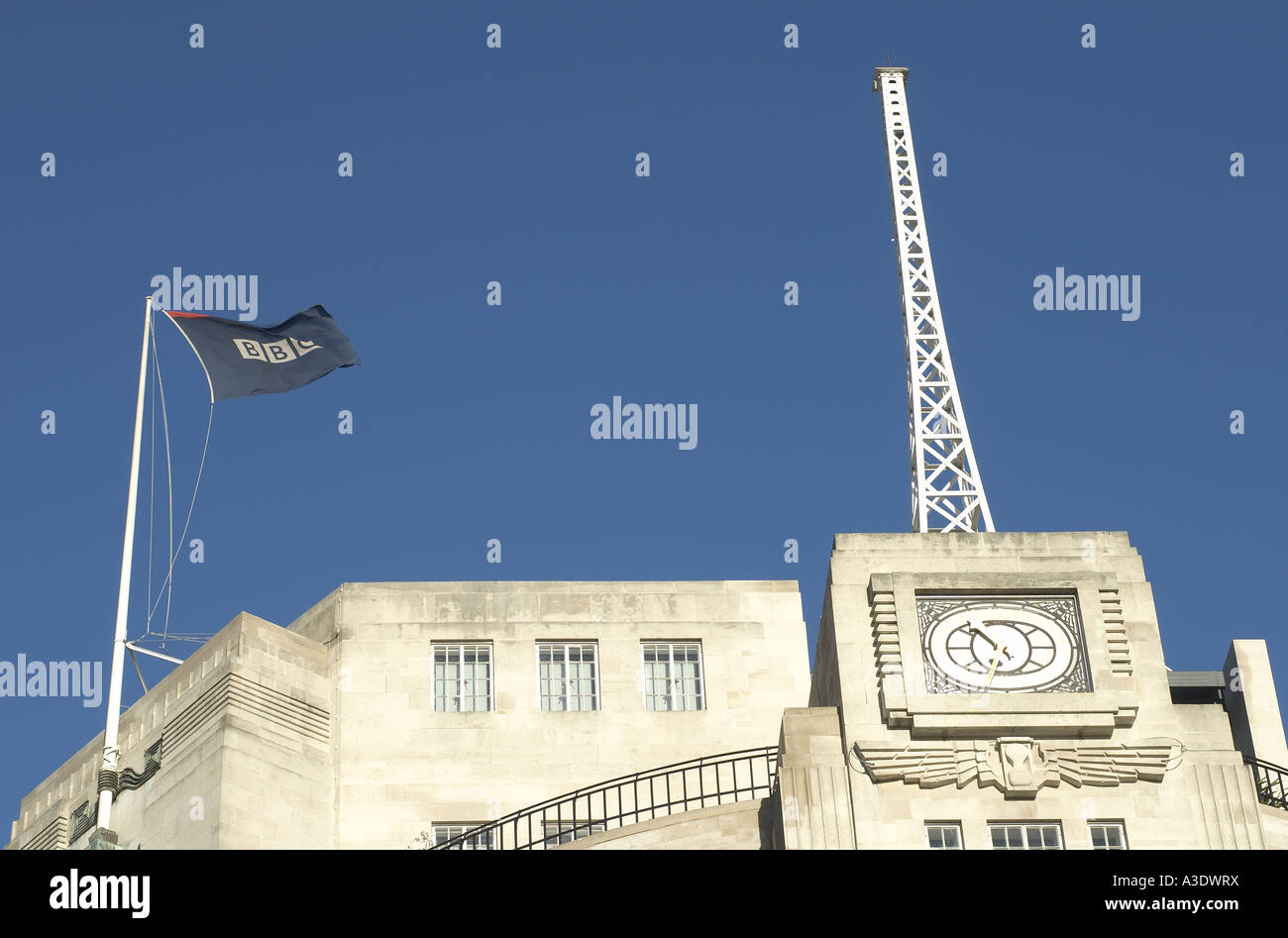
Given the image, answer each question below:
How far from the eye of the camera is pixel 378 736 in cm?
5134

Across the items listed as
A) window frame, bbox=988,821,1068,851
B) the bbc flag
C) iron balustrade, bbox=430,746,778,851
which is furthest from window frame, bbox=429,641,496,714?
window frame, bbox=988,821,1068,851

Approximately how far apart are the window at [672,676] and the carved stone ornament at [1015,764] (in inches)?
453

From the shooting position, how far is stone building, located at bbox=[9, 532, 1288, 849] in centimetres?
4172

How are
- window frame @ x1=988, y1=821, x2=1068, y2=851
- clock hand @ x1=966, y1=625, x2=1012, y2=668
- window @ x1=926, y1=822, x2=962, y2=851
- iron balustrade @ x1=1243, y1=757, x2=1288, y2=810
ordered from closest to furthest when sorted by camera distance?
window frame @ x1=988, y1=821, x2=1068, y2=851 < window @ x1=926, y1=822, x2=962, y2=851 < iron balustrade @ x1=1243, y1=757, x2=1288, y2=810 < clock hand @ x1=966, y1=625, x2=1012, y2=668

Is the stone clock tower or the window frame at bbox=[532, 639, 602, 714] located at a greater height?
the window frame at bbox=[532, 639, 602, 714]

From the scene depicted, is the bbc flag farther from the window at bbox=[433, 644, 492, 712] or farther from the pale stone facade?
the window at bbox=[433, 644, 492, 712]

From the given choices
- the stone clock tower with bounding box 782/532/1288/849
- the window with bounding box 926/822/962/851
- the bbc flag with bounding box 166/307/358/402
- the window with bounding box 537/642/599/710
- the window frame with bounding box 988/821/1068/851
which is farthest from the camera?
the window with bounding box 537/642/599/710

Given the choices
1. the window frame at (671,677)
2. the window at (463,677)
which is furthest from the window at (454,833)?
the window frame at (671,677)

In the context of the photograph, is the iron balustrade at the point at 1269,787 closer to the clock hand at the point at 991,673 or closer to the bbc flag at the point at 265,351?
the clock hand at the point at 991,673

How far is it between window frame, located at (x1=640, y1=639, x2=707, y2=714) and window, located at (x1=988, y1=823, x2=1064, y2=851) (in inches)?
492

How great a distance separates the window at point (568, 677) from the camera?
173 ft

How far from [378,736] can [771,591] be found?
30.2 feet

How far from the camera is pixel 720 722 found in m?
52.7

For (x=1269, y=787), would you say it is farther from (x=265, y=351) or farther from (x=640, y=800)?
(x=265, y=351)
